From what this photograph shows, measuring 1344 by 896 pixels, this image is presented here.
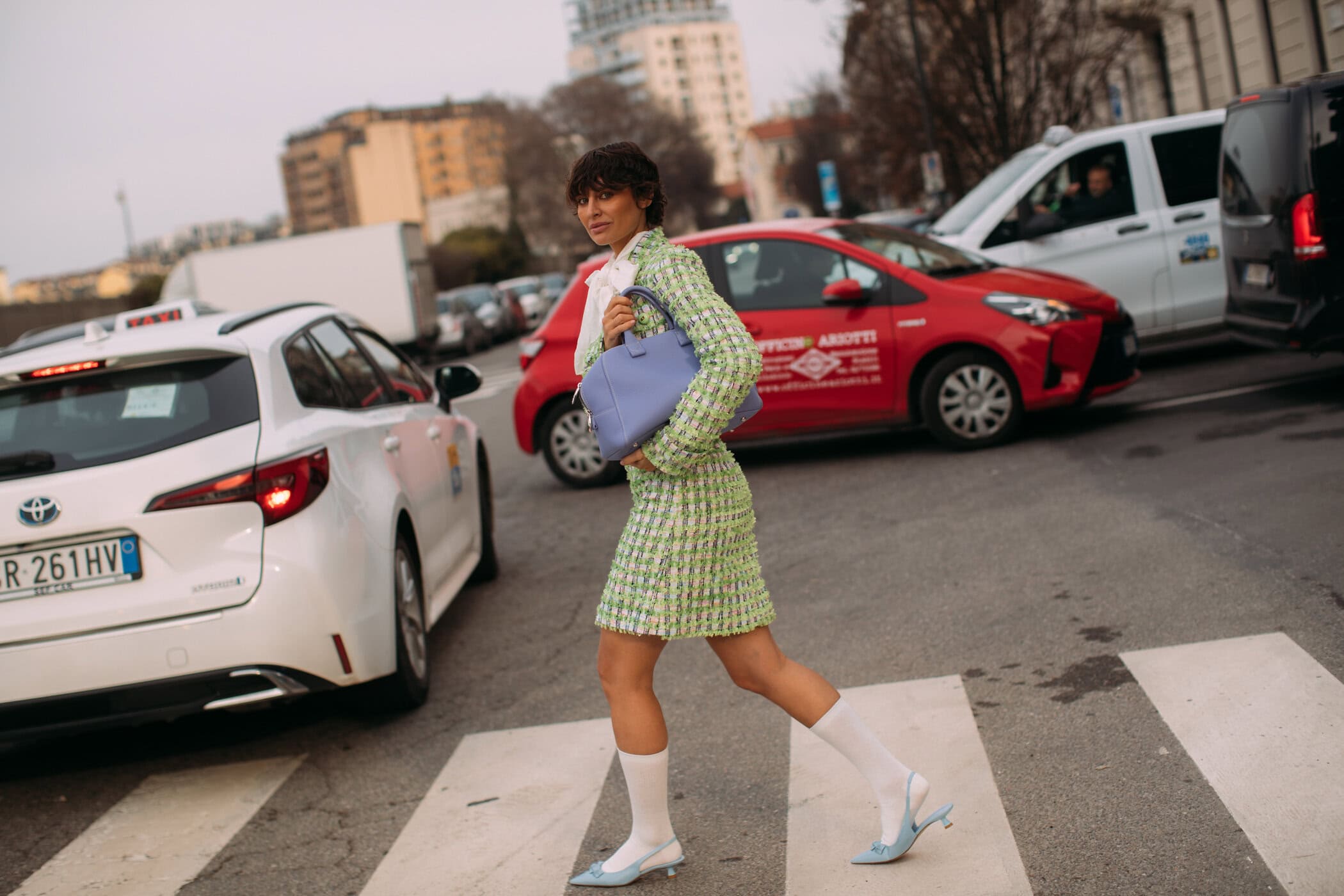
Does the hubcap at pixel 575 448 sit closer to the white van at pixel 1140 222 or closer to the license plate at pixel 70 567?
the white van at pixel 1140 222

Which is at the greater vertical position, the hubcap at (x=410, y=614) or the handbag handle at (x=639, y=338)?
the handbag handle at (x=639, y=338)

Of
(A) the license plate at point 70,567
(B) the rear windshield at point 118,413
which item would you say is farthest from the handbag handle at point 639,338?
(A) the license plate at point 70,567

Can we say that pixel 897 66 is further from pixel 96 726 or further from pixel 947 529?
pixel 96 726

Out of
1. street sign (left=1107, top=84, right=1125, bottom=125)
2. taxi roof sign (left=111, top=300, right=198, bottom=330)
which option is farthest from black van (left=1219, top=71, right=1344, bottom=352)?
street sign (left=1107, top=84, right=1125, bottom=125)

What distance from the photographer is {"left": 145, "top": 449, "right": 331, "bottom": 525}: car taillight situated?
4.67m

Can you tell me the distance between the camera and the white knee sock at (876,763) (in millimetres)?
3502

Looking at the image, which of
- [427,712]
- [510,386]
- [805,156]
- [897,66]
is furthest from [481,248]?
[427,712]

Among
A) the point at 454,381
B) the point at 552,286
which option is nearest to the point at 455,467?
the point at 454,381

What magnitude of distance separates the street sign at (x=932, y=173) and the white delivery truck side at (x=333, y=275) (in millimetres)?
11591

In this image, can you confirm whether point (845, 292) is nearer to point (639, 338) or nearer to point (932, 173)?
point (639, 338)

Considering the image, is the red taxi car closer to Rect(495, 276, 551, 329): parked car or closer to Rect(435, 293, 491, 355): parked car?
Rect(435, 293, 491, 355): parked car

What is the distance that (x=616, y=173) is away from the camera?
3.41 metres

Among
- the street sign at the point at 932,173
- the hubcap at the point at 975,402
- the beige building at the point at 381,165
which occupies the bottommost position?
the hubcap at the point at 975,402

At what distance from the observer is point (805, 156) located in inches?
3649
